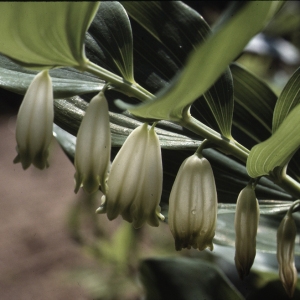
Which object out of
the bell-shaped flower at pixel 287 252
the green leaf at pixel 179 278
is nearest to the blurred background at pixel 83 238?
the green leaf at pixel 179 278

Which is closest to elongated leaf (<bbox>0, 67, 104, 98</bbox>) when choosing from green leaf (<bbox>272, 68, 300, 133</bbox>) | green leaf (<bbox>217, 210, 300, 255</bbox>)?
green leaf (<bbox>272, 68, 300, 133</bbox>)

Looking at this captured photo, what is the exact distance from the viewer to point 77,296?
2119mm

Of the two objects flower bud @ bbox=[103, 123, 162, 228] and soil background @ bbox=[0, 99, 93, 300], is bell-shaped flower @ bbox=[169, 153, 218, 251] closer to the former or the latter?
flower bud @ bbox=[103, 123, 162, 228]

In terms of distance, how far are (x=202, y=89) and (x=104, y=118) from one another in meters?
0.12

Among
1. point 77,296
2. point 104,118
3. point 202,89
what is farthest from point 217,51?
point 77,296

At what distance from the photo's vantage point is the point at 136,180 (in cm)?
46

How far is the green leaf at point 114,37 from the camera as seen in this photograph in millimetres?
527

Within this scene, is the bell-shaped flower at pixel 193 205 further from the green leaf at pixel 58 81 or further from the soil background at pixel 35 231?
the soil background at pixel 35 231

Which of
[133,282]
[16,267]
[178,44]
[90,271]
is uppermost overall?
[178,44]

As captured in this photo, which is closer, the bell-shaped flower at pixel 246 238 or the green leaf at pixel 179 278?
the bell-shaped flower at pixel 246 238

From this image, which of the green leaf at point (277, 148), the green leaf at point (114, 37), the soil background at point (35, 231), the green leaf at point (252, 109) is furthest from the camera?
the soil background at point (35, 231)

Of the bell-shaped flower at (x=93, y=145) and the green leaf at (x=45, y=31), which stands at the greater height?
the green leaf at (x=45, y=31)

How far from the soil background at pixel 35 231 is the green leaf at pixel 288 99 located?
5.18 feet

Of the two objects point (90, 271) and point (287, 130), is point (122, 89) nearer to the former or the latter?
point (287, 130)
